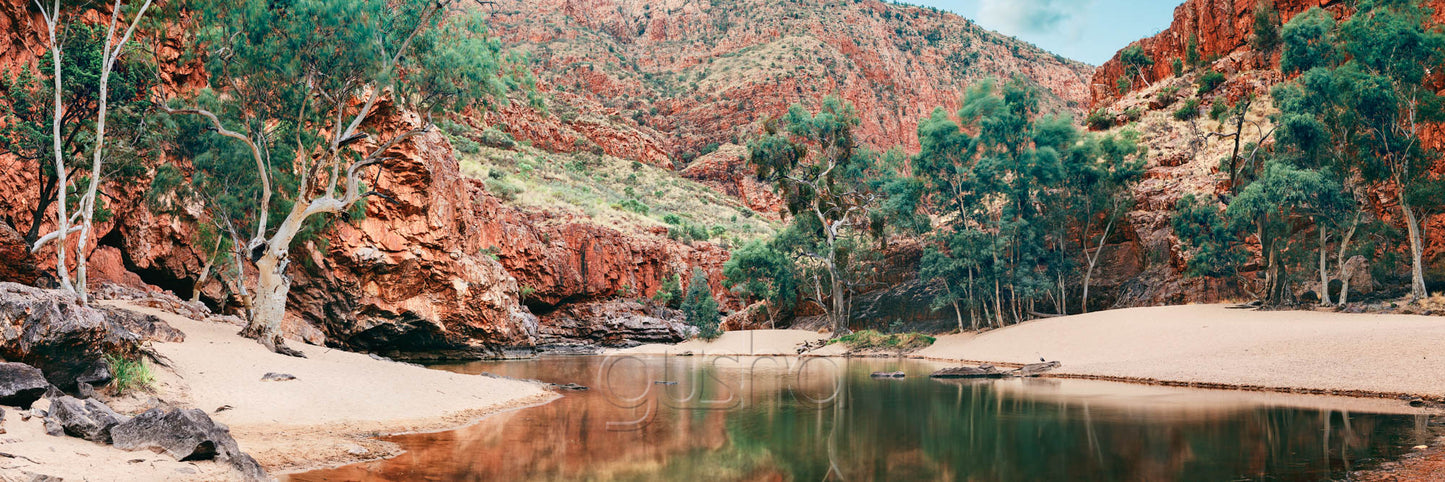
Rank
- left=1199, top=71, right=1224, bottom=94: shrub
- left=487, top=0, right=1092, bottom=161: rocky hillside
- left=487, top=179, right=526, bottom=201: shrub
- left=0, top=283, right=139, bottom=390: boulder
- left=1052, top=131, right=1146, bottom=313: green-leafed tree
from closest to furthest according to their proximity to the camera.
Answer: left=0, top=283, right=139, bottom=390: boulder < left=1052, top=131, right=1146, bottom=313: green-leafed tree < left=1199, top=71, right=1224, bottom=94: shrub < left=487, top=179, right=526, bottom=201: shrub < left=487, top=0, right=1092, bottom=161: rocky hillside

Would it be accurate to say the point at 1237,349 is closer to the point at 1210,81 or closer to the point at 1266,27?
the point at 1210,81

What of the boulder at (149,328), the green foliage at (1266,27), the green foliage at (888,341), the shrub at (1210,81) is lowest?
the green foliage at (888,341)

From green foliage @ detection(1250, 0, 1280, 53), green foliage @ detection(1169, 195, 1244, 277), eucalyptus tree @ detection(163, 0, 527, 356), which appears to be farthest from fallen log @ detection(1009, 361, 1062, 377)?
green foliage @ detection(1250, 0, 1280, 53)

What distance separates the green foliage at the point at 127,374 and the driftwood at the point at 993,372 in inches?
685

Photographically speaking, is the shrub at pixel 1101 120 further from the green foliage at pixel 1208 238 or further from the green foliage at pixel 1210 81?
the green foliage at pixel 1208 238

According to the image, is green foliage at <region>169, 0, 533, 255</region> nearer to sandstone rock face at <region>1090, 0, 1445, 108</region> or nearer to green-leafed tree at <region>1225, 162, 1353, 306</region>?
green-leafed tree at <region>1225, 162, 1353, 306</region>

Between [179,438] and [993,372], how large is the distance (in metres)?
18.9

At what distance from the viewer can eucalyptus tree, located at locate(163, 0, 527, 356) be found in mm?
14406

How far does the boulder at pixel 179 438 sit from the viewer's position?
17.9 feet

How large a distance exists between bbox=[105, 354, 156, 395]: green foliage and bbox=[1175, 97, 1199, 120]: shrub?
130 ft

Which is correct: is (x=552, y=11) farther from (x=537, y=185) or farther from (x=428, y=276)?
(x=428, y=276)

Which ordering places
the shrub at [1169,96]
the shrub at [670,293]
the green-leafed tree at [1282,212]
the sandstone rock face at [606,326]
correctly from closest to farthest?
the green-leafed tree at [1282,212], the shrub at [1169,96], the sandstone rock face at [606,326], the shrub at [670,293]

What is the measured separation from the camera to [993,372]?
65.3 ft

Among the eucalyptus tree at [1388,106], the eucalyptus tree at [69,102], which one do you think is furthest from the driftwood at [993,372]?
the eucalyptus tree at [69,102]
